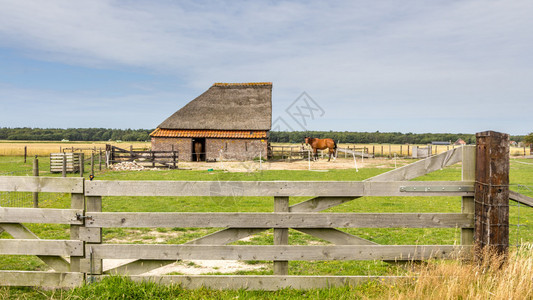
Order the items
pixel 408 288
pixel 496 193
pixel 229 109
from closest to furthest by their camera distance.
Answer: pixel 408 288 < pixel 496 193 < pixel 229 109

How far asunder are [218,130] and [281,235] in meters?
34.7

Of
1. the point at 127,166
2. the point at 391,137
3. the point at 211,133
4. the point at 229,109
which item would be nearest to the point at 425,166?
the point at 127,166

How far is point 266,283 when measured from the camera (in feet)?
13.7

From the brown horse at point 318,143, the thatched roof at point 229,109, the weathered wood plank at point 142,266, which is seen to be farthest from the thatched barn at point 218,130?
the weathered wood plank at point 142,266

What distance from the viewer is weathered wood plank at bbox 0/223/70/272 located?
4332mm

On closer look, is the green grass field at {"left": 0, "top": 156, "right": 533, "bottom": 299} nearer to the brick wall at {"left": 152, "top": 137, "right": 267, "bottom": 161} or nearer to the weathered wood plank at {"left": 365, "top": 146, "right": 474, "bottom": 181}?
the weathered wood plank at {"left": 365, "top": 146, "right": 474, "bottom": 181}

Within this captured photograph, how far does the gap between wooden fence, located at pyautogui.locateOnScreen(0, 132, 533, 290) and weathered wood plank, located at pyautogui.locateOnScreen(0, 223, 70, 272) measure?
10 cm

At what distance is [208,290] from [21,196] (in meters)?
10.3

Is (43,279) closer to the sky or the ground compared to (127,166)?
closer to the sky

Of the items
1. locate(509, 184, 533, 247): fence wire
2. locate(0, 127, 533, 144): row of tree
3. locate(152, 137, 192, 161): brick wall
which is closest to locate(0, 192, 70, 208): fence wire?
locate(509, 184, 533, 247): fence wire

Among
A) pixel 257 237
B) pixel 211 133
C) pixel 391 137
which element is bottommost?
pixel 257 237

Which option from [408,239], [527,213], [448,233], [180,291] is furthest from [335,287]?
[527,213]

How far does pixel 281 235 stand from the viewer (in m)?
4.23

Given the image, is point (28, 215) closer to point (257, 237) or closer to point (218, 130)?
point (257, 237)
